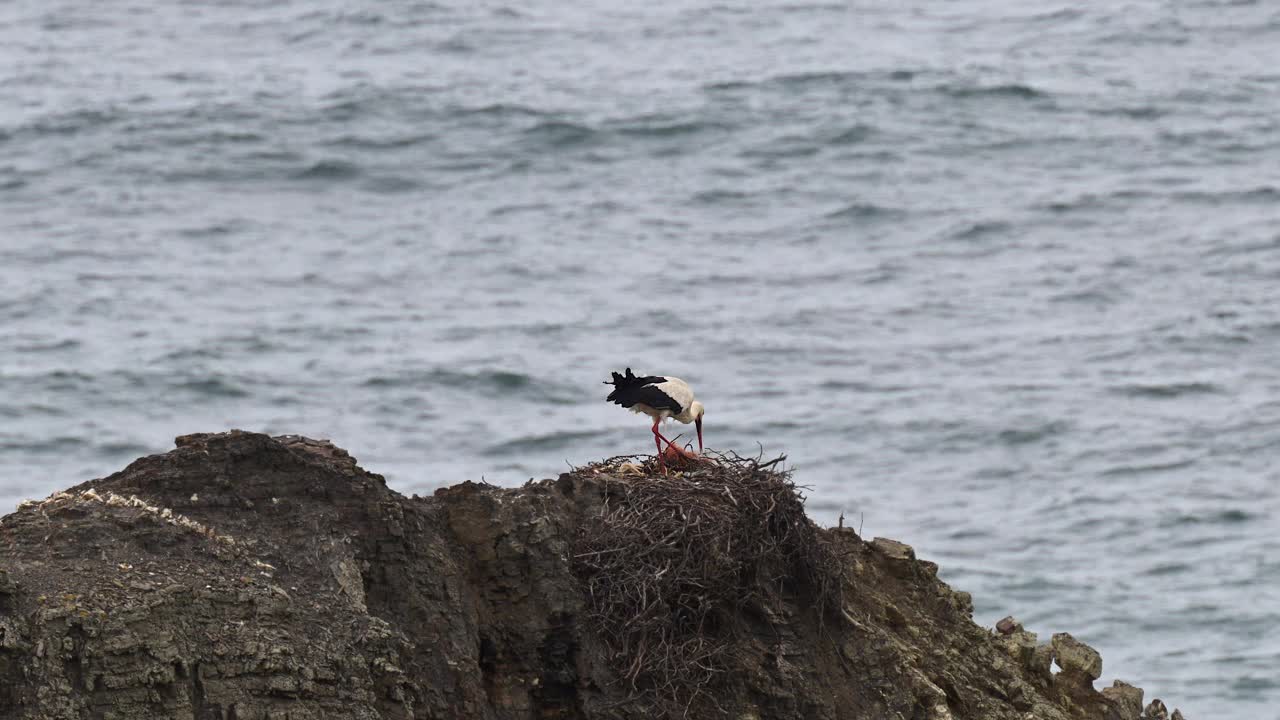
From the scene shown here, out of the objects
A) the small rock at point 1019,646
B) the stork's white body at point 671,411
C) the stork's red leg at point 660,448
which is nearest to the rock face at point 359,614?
the stork's red leg at point 660,448

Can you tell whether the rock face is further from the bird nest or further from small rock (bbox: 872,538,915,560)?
small rock (bbox: 872,538,915,560)

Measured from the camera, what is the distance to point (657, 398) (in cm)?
1180

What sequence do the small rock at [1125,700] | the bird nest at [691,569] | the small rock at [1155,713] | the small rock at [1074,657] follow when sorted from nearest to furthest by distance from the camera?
1. the bird nest at [691,569]
2. the small rock at [1074,657]
3. the small rock at [1125,700]
4. the small rock at [1155,713]

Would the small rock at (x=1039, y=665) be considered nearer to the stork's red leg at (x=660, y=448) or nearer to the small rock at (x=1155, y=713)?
the small rock at (x=1155, y=713)

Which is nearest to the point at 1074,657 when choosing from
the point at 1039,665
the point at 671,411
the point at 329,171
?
the point at 1039,665

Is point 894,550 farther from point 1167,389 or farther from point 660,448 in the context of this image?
point 1167,389

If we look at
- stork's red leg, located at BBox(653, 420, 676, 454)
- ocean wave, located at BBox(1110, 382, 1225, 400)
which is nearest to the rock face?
stork's red leg, located at BBox(653, 420, 676, 454)

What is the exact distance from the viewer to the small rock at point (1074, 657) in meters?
12.2

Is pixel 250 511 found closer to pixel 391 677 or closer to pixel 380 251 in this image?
pixel 391 677

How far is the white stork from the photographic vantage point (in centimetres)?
1180

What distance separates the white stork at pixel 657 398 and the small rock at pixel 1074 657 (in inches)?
108

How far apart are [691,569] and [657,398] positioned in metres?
2.40

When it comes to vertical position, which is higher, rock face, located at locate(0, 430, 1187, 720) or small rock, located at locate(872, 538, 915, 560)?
small rock, located at locate(872, 538, 915, 560)

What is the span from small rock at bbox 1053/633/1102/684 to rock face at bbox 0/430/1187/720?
125 centimetres
